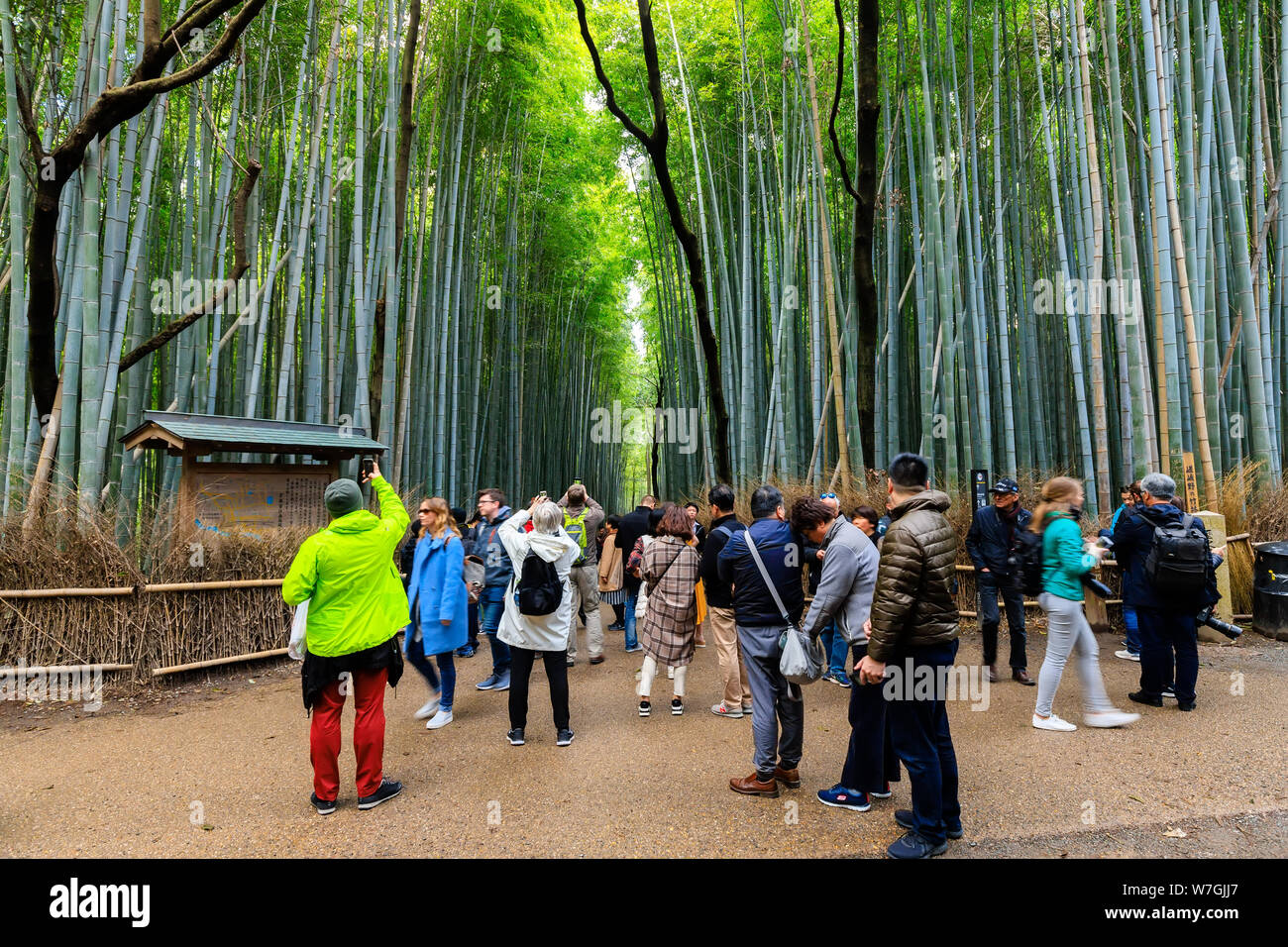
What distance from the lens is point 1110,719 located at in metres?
2.88

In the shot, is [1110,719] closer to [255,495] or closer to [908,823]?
[908,823]

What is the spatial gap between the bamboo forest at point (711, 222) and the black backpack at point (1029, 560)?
73.4 inches

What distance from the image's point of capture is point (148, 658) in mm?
3645

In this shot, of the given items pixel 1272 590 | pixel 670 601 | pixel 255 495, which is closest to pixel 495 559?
pixel 670 601

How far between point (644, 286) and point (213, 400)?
1155 centimetres

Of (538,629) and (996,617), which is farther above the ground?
(538,629)

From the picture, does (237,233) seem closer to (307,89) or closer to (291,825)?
(307,89)

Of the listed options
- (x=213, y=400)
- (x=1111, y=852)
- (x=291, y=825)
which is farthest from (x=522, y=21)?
(x=1111, y=852)

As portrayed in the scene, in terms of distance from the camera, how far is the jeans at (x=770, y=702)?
2.31 m

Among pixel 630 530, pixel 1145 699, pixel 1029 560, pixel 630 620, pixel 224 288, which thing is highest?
pixel 224 288

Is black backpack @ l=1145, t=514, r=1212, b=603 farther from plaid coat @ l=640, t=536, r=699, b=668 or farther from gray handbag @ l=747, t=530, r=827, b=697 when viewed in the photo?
plaid coat @ l=640, t=536, r=699, b=668

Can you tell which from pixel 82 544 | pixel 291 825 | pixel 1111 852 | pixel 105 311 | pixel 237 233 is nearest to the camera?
pixel 1111 852

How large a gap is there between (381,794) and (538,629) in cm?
88

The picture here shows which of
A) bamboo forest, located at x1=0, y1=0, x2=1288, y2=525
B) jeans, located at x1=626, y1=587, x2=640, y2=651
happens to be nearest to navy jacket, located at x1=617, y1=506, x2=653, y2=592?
jeans, located at x1=626, y1=587, x2=640, y2=651
